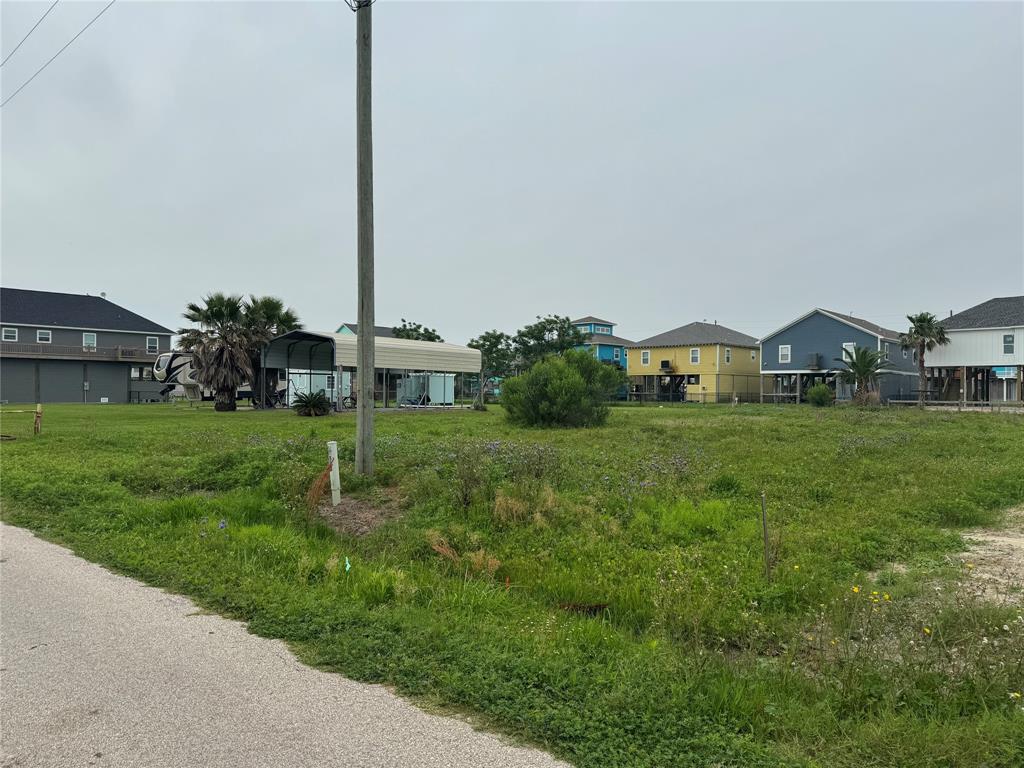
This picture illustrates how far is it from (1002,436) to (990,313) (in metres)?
38.2

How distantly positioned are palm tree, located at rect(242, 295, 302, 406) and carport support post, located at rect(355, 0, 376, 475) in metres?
27.5

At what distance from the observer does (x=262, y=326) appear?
37344mm

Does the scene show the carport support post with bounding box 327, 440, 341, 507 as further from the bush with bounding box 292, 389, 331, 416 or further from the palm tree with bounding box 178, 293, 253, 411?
the palm tree with bounding box 178, 293, 253, 411

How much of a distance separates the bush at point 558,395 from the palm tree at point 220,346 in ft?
55.3

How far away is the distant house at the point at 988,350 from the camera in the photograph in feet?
153

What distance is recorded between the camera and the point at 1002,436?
18125mm

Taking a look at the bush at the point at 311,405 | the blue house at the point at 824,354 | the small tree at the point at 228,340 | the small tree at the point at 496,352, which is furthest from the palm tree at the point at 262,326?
the blue house at the point at 824,354

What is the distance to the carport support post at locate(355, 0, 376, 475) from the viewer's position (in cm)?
1022

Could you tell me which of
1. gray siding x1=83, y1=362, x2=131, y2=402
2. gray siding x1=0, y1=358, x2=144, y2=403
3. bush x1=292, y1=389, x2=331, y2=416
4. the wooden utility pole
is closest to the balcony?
gray siding x1=0, y1=358, x2=144, y2=403

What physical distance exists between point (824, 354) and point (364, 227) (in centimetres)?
4888

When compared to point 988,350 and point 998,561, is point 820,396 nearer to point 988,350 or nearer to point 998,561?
point 988,350

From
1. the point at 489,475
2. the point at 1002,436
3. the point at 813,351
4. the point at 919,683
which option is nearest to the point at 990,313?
the point at 813,351

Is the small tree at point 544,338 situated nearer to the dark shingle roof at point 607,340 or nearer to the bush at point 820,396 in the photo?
the dark shingle roof at point 607,340

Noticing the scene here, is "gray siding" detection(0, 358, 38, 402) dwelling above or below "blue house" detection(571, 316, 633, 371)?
below
